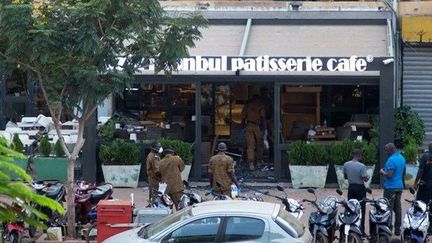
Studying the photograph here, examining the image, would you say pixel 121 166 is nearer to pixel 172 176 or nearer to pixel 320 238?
pixel 172 176

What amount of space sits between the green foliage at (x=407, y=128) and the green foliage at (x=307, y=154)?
1.84 metres

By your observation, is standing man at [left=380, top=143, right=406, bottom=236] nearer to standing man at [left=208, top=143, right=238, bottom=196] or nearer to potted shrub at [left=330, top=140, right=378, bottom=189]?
standing man at [left=208, top=143, right=238, bottom=196]

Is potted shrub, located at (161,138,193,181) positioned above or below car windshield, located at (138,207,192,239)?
above

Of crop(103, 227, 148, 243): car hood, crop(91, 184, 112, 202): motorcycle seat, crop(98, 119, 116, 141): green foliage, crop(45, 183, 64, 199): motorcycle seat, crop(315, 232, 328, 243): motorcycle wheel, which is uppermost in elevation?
crop(98, 119, 116, 141): green foliage

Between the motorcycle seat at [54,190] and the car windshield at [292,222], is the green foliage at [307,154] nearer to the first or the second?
the motorcycle seat at [54,190]

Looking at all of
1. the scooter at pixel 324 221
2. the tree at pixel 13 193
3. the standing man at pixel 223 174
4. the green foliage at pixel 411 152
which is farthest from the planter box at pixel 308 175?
the tree at pixel 13 193

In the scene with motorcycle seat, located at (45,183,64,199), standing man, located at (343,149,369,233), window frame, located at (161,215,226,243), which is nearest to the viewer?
window frame, located at (161,215,226,243)

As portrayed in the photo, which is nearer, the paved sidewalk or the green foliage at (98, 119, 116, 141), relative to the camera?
the paved sidewalk

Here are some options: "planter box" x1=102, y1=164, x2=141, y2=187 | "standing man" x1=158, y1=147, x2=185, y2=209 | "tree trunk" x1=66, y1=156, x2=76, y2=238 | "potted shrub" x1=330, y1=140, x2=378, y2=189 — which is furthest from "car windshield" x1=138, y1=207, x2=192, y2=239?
"potted shrub" x1=330, y1=140, x2=378, y2=189

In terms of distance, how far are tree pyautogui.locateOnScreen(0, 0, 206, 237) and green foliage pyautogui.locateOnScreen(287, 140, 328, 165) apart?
19.4ft

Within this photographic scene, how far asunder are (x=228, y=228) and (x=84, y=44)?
4.19m

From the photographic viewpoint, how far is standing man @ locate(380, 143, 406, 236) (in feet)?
51.9

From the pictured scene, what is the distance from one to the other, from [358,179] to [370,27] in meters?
7.65

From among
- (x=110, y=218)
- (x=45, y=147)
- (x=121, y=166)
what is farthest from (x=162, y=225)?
(x=45, y=147)
